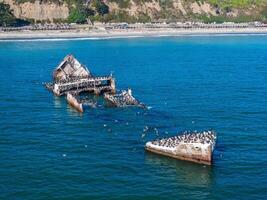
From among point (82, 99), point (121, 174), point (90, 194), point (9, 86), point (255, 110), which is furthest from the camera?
point (9, 86)

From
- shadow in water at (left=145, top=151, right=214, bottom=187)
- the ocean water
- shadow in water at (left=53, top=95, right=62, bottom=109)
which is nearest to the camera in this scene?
the ocean water

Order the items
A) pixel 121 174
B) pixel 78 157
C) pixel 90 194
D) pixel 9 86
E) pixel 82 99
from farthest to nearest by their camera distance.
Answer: pixel 9 86
pixel 82 99
pixel 78 157
pixel 121 174
pixel 90 194

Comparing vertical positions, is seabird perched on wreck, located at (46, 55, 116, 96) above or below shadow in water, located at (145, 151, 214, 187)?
above

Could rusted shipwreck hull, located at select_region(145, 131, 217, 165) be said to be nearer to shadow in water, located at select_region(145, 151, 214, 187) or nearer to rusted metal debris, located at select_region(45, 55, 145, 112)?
shadow in water, located at select_region(145, 151, 214, 187)

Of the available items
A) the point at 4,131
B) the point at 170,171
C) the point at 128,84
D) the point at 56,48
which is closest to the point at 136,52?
the point at 56,48

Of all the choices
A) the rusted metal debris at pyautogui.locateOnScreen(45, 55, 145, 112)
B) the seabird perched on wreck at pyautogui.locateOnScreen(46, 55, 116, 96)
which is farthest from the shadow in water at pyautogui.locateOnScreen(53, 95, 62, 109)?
the seabird perched on wreck at pyautogui.locateOnScreen(46, 55, 116, 96)

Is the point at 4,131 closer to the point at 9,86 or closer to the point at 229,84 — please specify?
the point at 9,86

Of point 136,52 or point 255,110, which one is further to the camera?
point 136,52
